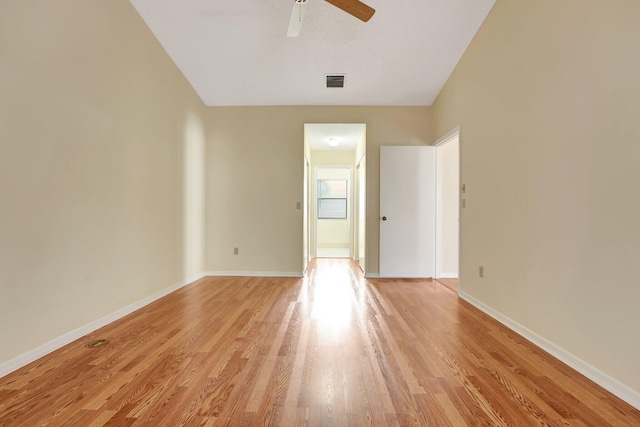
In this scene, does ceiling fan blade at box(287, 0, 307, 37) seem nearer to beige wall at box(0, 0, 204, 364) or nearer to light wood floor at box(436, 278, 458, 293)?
beige wall at box(0, 0, 204, 364)

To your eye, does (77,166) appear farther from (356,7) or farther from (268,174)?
(268,174)

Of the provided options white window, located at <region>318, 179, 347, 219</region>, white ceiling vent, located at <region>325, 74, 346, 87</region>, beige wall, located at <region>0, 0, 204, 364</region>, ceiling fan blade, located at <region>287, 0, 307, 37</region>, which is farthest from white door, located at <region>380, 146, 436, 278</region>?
white window, located at <region>318, 179, 347, 219</region>

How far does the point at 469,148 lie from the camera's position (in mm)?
3541

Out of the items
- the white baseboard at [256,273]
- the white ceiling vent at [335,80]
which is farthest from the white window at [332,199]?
the white ceiling vent at [335,80]

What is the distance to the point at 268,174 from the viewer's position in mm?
4840

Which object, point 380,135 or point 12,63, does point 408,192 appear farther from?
point 12,63

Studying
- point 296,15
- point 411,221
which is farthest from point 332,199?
point 296,15

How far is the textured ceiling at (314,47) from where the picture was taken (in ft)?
10.4

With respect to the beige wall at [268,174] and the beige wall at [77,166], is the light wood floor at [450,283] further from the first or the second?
the beige wall at [77,166]

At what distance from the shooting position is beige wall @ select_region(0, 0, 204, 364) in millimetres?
1913

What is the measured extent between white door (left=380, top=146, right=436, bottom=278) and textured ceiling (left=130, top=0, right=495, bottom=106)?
0.87 metres

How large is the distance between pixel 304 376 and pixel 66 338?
1.78 metres

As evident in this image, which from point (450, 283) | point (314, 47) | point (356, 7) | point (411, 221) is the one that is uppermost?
point (314, 47)

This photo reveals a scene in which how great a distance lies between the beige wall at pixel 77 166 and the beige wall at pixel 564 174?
3402mm
